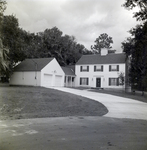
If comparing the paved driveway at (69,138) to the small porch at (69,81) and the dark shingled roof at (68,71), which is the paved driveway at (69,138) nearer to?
the dark shingled roof at (68,71)

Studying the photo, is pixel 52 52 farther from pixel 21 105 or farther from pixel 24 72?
pixel 21 105

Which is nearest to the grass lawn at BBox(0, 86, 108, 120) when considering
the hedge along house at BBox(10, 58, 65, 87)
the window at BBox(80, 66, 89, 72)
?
the hedge along house at BBox(10, 58, 65, 87)

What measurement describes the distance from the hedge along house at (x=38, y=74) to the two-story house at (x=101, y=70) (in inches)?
175

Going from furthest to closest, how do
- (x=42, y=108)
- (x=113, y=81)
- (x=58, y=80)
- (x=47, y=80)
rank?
(x=113, y=81)
(x=58, y=80)
(x=47, y=80)
(x=42, y=108)

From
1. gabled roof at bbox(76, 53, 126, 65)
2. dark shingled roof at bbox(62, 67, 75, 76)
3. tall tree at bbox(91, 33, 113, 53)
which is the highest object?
tall tree at bbox(91, 33, 113, 53)

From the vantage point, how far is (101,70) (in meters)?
33.4

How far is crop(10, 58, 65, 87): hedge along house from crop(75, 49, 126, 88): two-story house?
4.45m

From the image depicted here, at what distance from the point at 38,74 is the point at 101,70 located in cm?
1076

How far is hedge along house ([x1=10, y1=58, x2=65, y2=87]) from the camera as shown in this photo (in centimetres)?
2841

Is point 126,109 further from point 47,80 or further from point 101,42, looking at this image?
point 101,42

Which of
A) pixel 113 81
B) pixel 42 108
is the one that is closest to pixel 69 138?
pixel 42 108

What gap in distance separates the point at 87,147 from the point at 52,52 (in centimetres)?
4012

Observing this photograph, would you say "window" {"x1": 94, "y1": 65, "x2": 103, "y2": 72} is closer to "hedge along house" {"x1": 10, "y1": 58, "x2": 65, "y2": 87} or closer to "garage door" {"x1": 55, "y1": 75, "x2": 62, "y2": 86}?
"hedge along house" {"x1": 10, "y1": 58, "x2": 65, "y2": 87}

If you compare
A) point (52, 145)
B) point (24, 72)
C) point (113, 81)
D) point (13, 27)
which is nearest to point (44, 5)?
point (52, 145)
